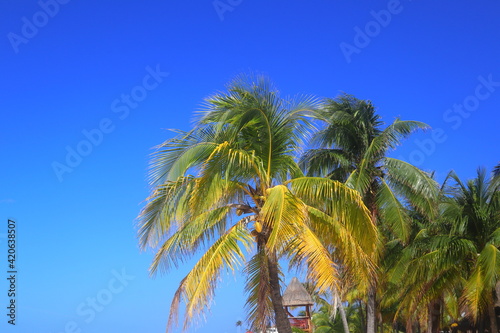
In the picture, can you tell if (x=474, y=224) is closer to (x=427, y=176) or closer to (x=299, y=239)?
(x=427, y=176)

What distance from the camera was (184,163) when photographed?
13.2 meters

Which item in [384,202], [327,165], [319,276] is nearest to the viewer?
[319,276]

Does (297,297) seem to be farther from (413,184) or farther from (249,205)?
(249,205)

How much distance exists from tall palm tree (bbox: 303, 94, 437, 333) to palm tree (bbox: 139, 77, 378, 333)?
8075mm

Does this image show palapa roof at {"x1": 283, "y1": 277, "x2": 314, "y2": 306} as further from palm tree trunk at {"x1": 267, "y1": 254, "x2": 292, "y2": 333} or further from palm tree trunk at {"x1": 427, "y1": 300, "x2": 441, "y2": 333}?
palm tree trunk at {"x1": 267, "y1": 254, "x2": 292, "y2": 333}

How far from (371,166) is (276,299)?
10.6 m

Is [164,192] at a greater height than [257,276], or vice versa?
[164,192]

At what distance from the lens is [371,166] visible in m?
23.0

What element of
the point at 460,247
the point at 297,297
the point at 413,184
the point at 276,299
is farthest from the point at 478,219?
the point at 297,297

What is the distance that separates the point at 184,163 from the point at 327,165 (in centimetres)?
1146

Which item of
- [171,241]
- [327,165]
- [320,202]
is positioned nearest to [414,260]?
[327,165]

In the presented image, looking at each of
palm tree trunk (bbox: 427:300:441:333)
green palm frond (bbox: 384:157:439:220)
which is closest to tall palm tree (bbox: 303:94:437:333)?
green palm frond (bbox: 384:157:439:220)

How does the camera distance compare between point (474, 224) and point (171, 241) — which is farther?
point (474, 224)

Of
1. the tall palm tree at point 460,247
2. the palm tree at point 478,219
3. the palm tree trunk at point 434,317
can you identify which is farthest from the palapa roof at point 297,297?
the palm tree at point 478,219
